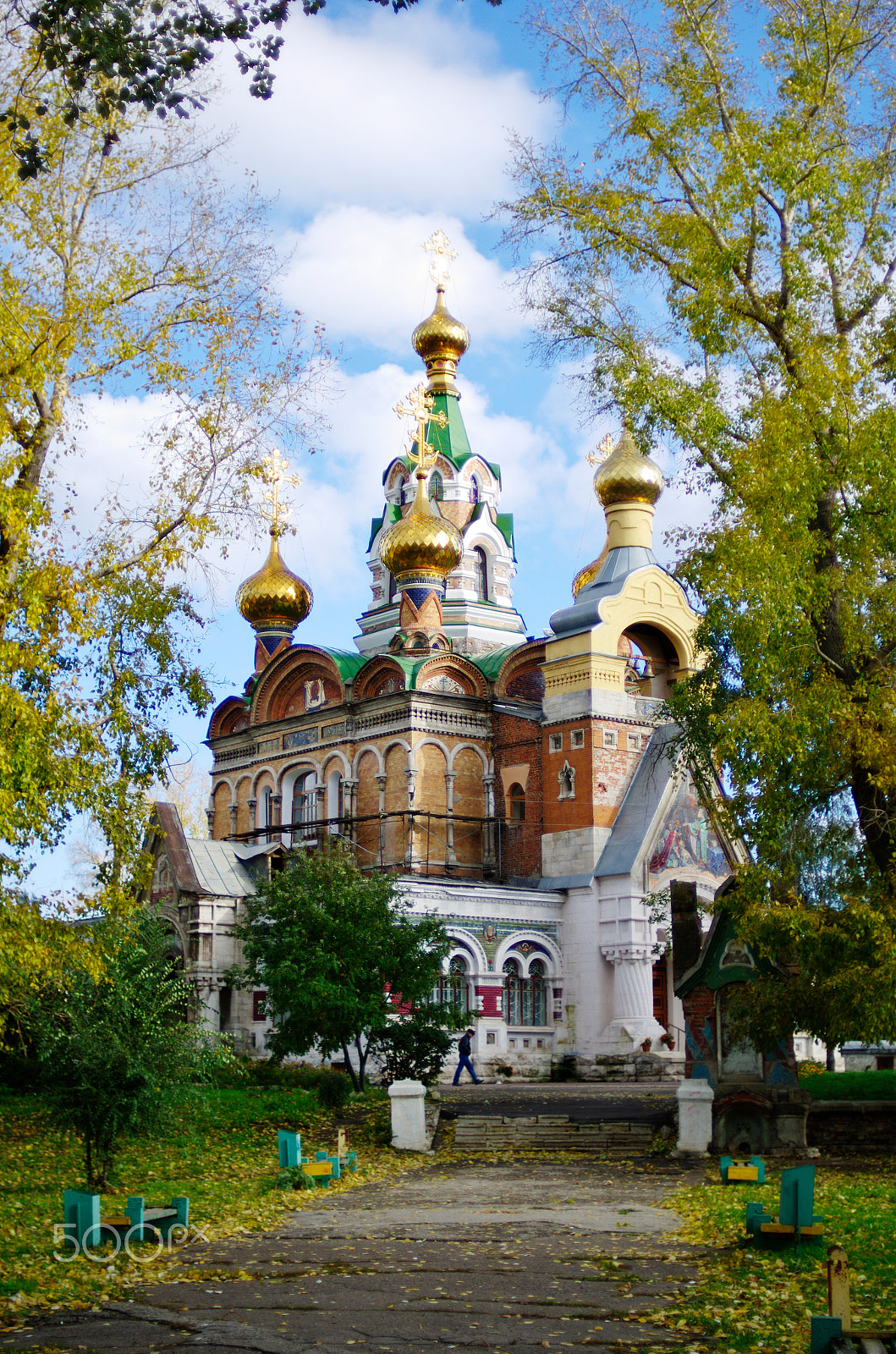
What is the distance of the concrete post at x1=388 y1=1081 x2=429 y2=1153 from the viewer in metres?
16.1

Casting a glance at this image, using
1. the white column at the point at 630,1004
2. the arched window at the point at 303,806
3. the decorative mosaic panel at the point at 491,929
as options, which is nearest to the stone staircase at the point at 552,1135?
the decorative mosaic panel at the point at 491,929

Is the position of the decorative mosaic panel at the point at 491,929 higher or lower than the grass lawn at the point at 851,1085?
higher

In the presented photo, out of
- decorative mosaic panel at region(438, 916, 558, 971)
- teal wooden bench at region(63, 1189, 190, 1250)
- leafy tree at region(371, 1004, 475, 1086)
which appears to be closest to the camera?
teal wooden bench at region(63, 1189, 190, 1250)

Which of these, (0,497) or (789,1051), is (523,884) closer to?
(789,1051)

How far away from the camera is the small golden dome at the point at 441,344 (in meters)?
36.0

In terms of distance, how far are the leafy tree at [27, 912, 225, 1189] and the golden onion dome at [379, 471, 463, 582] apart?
18838 mm

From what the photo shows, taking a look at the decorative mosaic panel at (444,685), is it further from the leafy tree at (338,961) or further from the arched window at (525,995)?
the leafy tree at (338,961)

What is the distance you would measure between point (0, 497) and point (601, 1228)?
6.42 m

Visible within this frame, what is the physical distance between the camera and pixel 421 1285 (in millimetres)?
8211

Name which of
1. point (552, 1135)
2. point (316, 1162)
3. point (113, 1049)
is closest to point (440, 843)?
point (552, 1135)

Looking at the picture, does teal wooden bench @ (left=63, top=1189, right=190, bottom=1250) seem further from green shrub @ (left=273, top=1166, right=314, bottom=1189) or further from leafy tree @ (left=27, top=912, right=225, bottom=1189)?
green shrub @ (left=273, top=1166, right=314, bottom=1189)

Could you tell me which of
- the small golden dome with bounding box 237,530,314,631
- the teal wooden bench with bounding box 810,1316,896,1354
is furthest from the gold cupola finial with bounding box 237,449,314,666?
the teal wooden bench with bounding box 810,1316,896,1354

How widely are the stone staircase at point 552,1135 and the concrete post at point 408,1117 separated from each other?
63 centimetres

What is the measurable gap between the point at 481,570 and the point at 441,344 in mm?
5768
